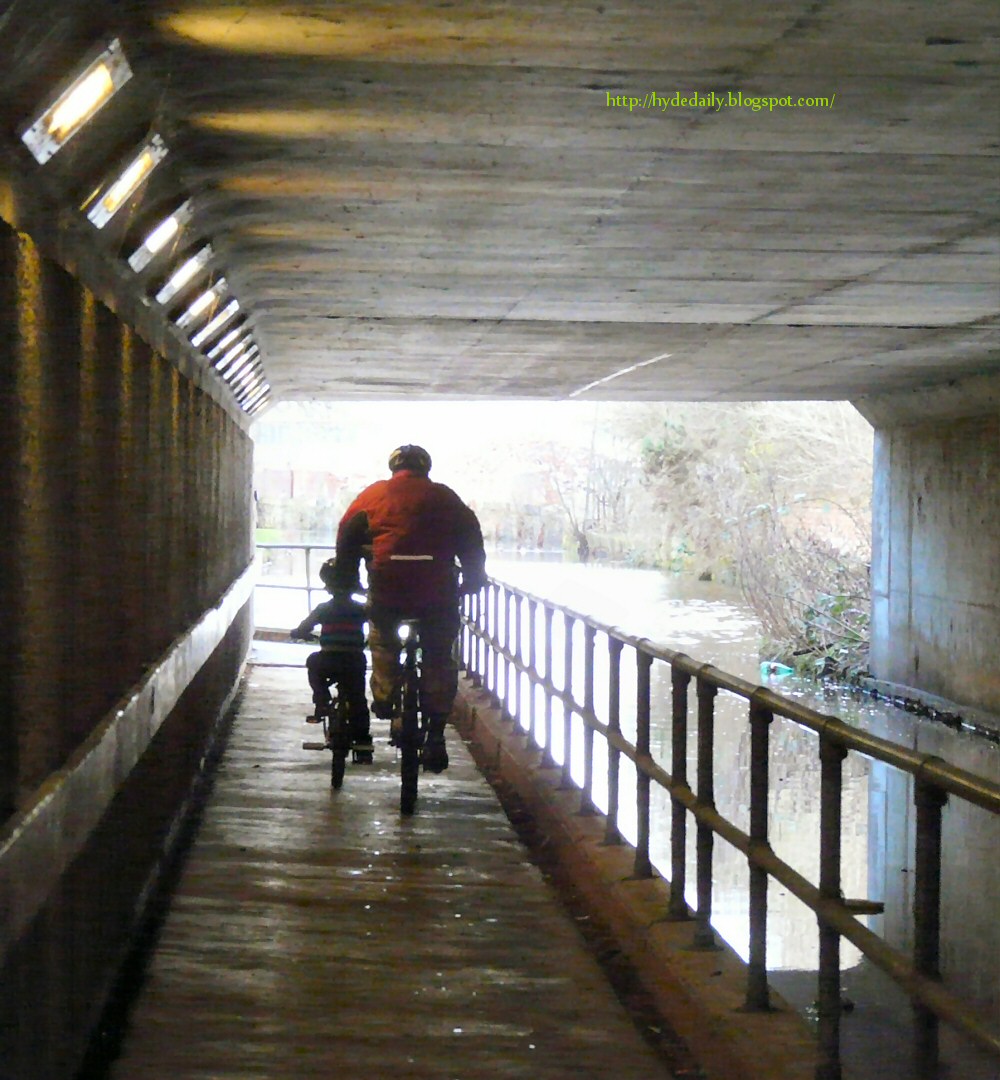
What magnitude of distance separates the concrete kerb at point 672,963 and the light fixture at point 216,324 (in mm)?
3253

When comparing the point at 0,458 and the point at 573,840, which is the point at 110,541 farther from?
the point at 573,840

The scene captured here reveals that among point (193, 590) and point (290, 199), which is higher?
point (290, 199)

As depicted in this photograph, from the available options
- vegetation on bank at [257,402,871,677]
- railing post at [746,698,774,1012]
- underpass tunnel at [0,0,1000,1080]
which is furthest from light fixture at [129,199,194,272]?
vegetation on bank at [257,402,871,677]

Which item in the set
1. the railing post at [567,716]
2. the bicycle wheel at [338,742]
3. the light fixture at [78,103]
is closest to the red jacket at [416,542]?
the railing post at [567,716]

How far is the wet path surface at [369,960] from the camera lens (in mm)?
4633

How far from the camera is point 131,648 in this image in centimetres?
551

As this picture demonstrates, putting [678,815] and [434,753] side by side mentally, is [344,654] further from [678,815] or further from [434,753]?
[678,815]

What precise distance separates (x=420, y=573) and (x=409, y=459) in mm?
647

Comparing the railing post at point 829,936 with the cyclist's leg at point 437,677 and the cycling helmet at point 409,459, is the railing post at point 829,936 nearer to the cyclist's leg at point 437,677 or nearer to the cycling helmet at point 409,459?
the cyclist's leg at point 437,677

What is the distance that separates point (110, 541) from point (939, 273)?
6.51 meters

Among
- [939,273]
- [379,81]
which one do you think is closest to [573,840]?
[379,81]

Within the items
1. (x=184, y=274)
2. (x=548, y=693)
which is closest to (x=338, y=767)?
(x=548, y=693)

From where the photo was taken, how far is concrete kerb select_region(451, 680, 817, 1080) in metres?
4.15

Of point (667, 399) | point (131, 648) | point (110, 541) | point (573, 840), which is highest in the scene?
point (667, 399)
